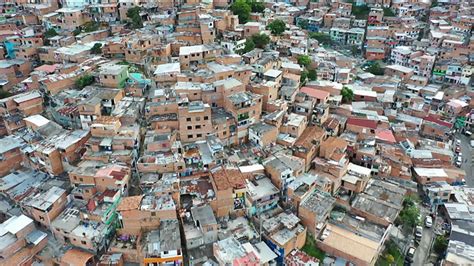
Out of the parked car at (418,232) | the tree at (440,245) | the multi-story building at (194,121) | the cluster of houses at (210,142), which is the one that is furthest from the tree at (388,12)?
the multi-story building at (194,121)

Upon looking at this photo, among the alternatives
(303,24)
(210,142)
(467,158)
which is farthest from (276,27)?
(467,158)

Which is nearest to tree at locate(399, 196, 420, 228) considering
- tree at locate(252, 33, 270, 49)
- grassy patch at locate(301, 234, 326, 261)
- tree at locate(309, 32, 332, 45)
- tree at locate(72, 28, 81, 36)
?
grassy patch at locate(301, 234, 326, 261)

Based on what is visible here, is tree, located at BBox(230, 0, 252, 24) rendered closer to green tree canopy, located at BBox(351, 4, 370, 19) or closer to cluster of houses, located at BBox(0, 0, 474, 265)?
cluster of houses, located at BBox(0, 0, 474, 265)

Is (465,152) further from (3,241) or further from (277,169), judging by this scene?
(3,241)

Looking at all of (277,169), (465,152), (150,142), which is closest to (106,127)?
(150,142)

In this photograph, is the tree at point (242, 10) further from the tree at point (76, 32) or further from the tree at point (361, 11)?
the tree at point (361, 11)
